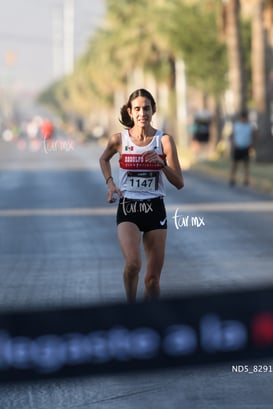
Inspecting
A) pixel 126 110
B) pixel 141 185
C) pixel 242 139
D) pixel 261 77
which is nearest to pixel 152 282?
pixel 141 185

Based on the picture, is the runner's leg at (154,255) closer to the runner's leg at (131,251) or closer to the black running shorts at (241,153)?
the runner's leg at (131,251)

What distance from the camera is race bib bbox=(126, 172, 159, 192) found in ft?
30.5

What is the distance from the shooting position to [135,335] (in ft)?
11.3

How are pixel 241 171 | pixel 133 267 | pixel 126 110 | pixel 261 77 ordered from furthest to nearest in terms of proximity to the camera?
pixel 261 77
pixel 241 171
pixel 126 110
pixel 133 267

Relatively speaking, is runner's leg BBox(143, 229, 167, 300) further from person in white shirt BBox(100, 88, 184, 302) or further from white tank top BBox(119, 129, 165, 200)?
white tank top BBox(119, 129, 165, 200)

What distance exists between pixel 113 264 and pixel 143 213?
6.65 metres

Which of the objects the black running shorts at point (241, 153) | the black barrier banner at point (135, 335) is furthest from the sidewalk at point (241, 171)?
the black barrier banner at point (135, 335)

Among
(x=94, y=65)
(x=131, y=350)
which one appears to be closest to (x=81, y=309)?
(x=131, y=350)

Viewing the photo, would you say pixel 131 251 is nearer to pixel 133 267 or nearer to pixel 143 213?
pixel 133 267

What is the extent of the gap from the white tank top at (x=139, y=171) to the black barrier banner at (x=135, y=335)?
225 inches

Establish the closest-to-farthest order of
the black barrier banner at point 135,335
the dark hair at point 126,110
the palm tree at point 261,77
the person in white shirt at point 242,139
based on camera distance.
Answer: the black barrier banner at point 135,335, the dark hair at point 126,110, the person in white shirt at point 242,139, the palm tree at point 261,77

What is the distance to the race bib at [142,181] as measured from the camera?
930 cm

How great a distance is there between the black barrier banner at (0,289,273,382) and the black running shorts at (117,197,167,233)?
5778 millimetres

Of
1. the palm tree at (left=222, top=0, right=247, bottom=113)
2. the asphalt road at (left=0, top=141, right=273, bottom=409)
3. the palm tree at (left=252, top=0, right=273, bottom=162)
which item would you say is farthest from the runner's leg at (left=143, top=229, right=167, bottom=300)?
the palm tree at (left=222, top=0, right=247, bottom=113)
